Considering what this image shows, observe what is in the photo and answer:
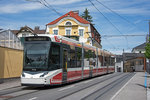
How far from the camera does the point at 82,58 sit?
19250 mm

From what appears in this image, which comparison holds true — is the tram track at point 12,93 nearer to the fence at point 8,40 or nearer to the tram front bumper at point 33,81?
the tram front bumper at point 33,81

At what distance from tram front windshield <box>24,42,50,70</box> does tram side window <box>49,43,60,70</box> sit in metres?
0.30

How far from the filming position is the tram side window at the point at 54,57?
45.2 feet

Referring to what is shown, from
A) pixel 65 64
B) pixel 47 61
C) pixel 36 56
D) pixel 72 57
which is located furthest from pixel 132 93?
pixel 36 56

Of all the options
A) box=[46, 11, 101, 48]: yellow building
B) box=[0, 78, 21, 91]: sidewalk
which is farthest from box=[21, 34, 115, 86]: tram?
box=[46, 11, 101, 48]: yellow building

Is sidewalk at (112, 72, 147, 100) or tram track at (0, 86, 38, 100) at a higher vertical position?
tram track at (0, 86, 38, 100)

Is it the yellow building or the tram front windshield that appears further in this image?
the yellow building

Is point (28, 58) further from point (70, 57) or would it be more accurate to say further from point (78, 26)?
point (78, 26)

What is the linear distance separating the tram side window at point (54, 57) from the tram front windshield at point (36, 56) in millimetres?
297

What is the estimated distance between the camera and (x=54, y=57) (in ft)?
46.3

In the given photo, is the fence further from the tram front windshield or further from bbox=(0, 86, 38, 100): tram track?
bbox=(0, 86, 38, 100): tram track

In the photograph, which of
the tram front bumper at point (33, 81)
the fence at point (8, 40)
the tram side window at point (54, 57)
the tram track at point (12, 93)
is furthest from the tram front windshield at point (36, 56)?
the fence at point (8, 40)

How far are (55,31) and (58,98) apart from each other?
42.5 m

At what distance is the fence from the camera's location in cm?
1986
